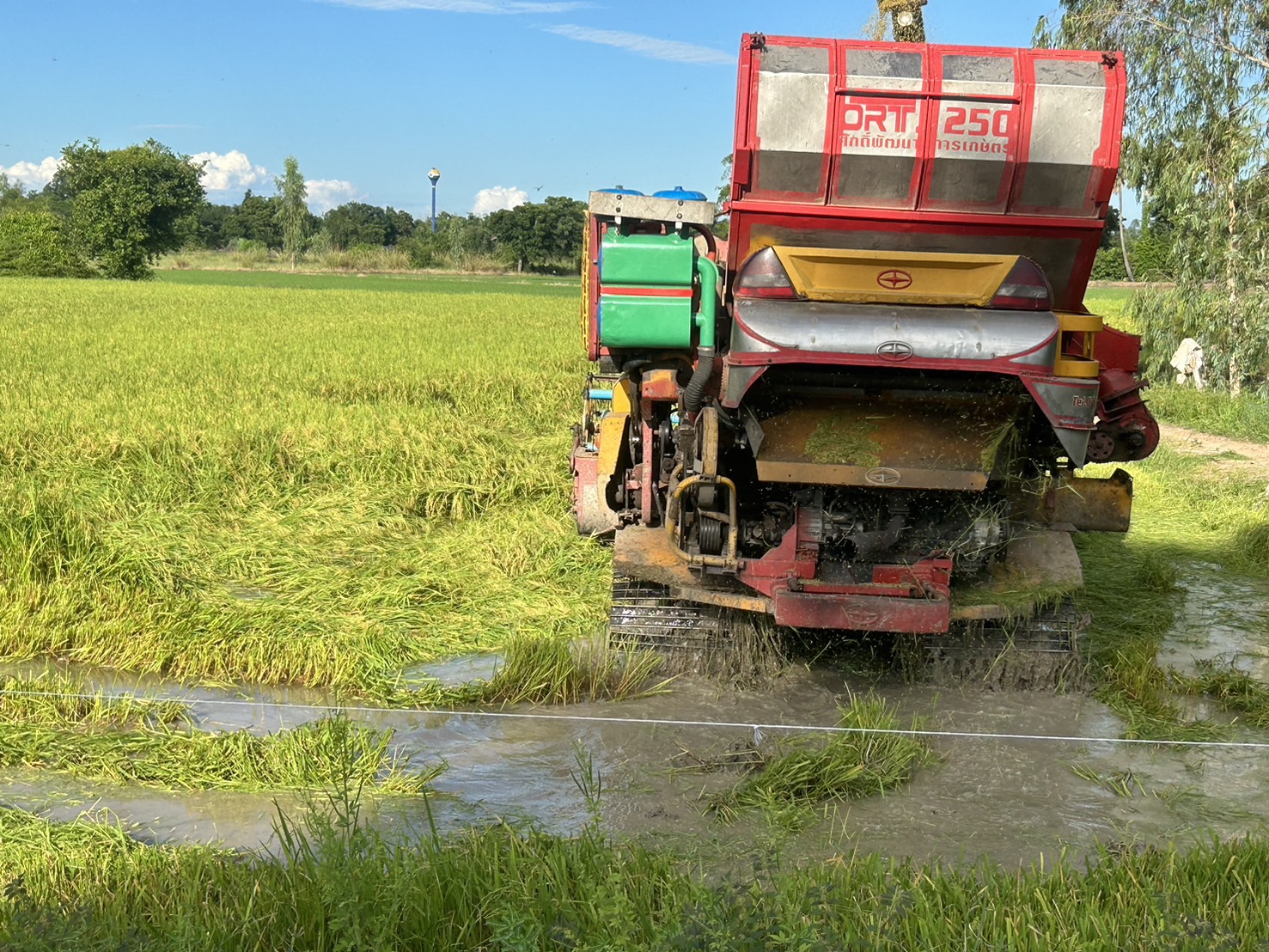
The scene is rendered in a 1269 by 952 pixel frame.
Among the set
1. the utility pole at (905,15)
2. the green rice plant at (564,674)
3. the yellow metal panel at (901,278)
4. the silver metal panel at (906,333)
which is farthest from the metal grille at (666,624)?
the utility pole at (905,15)

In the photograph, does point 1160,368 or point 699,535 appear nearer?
point 699,535

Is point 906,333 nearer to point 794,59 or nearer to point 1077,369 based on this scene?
point 1077,369

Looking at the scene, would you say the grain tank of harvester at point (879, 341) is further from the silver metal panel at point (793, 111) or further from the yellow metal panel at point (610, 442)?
the yellow metal panel at point (610, 442)

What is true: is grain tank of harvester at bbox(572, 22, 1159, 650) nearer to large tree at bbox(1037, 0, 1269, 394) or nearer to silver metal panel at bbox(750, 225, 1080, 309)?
silver metal panel at bbox(750, 225, 1080, 309)

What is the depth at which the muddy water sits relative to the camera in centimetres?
450

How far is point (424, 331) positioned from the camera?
22.0 m

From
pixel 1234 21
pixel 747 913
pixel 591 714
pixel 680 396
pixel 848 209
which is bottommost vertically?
pixel 591 714

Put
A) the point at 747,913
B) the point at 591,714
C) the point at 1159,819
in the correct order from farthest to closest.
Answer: the point at 591,714, the point at 1159,819, the point at 747,913

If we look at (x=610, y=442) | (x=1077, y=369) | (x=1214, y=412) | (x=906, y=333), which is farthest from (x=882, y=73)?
(x=1214, y=412)

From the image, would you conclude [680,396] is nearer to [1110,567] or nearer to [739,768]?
[739,768]

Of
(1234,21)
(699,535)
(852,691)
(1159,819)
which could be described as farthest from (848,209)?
(1234,21)

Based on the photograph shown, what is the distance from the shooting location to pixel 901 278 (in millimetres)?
5527

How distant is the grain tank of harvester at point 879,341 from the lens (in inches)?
217

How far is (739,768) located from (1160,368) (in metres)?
18.3
